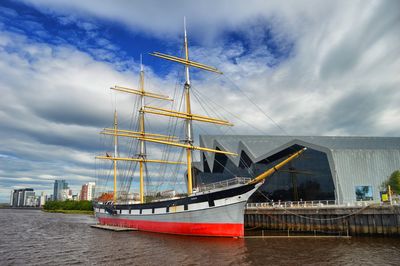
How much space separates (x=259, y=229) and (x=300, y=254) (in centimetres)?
1565

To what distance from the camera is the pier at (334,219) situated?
25.0 meters

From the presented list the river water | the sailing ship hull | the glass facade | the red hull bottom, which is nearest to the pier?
the river water

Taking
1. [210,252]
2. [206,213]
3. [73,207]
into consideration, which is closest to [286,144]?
[206,213]

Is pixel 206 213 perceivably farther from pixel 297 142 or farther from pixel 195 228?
pixel 297 142

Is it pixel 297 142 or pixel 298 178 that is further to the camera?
pixel 298 178

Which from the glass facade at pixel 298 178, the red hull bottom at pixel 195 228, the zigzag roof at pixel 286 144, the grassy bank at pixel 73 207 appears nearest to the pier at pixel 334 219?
the glass facade at pixel 298 178

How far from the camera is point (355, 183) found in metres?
37.4

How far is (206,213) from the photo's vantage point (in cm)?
2661

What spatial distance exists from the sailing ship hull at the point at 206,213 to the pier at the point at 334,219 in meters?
5.55

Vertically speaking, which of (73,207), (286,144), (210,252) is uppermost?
(286,144)

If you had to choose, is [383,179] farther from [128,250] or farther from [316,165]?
[128,250]

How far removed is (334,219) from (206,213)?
11796 millimetres

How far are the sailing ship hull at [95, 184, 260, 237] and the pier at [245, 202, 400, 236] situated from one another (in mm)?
5546

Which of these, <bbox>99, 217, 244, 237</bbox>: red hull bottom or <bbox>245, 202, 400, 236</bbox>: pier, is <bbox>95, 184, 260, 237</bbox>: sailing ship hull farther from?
<bbox>245, 202, 400, 236</bbox>: pier
